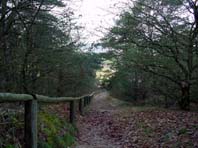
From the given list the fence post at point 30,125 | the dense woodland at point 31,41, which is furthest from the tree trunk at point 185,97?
the fence post at point 30,125

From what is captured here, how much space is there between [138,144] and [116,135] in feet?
4.95

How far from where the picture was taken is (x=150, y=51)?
1509cm

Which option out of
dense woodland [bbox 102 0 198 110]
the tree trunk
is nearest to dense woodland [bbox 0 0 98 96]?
dense woodland [bbox 102 0 198 110]

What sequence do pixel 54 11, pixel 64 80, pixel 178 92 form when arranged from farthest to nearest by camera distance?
pixel 64 80, pixel 178 92, pixel 54 11

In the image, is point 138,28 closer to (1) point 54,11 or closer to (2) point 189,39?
(2) point 189,39

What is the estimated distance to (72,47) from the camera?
44.0ft

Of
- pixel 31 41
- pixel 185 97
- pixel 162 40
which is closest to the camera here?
pixel 31 41

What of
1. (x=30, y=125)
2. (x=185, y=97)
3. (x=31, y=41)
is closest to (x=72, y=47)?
(x=31, y=41)

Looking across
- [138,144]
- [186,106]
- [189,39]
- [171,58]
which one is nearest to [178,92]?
[186,106]

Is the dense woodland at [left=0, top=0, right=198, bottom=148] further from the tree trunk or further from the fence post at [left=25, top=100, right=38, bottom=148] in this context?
the fence post at [left=25, top=100, right=38, bottom=148]

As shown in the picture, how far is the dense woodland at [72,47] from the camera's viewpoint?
877cm

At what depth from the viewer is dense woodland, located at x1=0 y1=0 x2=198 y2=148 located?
8.77 meters

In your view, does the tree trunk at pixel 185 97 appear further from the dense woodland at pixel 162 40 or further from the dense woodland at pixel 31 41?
the dense woodland at pixel 31 41

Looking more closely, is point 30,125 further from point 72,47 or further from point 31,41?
point 72,47
